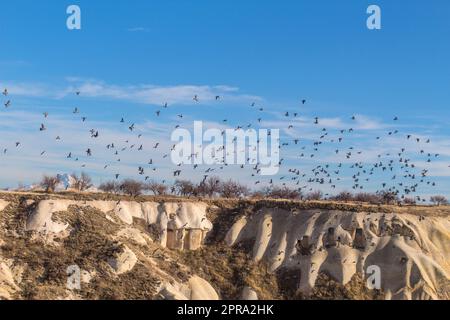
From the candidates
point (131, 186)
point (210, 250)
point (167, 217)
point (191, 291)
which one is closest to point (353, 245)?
point (210, 250)

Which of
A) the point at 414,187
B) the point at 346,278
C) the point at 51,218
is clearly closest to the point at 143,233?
the point at 51,218

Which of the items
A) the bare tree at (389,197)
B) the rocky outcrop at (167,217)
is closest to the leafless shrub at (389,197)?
the bare tree at (389,197)

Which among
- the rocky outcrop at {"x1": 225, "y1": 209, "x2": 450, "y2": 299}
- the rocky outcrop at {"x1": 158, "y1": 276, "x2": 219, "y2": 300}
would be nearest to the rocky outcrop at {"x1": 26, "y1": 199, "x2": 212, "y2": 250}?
the rocky outcrop at {"x1": 225, "y1": 209, "x2": 450, "y2": 299}

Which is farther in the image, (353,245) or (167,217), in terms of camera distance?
(167,217)

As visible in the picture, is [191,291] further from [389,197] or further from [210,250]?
[389,197]

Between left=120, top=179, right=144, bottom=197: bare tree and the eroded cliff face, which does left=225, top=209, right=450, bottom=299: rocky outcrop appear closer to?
the eroded cliff face
